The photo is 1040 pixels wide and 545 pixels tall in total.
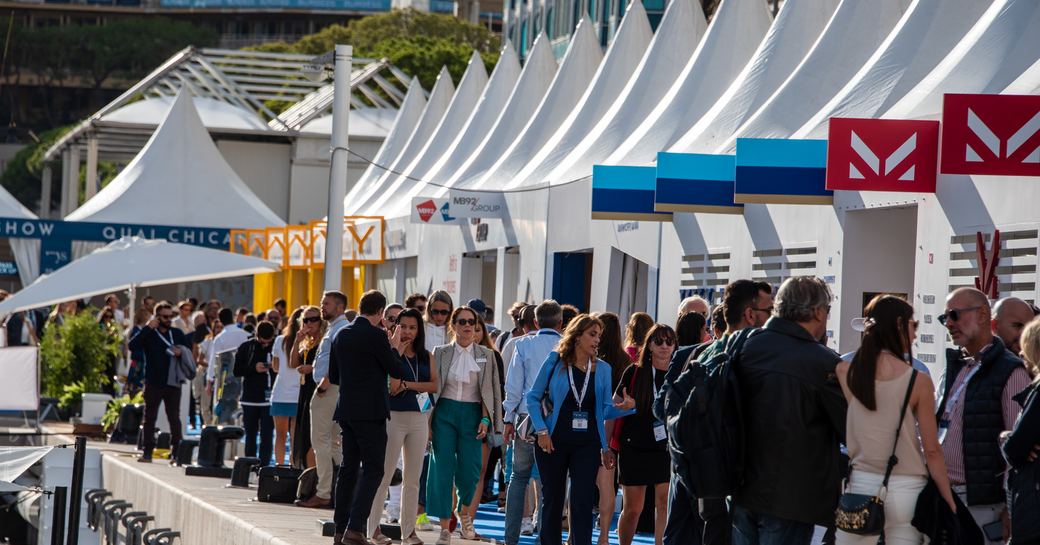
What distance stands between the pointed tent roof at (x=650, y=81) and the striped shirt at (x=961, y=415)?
13733 mm

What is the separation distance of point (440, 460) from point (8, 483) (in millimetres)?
5661

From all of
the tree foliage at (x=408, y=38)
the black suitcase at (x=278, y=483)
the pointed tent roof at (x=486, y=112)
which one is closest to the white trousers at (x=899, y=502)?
the black suitcase at (x=278, y=483)

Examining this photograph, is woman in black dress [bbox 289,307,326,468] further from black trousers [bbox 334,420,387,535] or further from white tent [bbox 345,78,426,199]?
white tent [bbox 345,78,426,199]

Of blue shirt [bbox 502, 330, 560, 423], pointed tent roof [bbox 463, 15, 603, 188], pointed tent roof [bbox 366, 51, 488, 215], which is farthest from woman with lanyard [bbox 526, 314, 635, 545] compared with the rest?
pointed tent roof [bbox 366, 51, 488, 215]

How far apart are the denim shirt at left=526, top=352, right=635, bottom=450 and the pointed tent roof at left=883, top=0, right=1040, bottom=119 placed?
3.35 meters

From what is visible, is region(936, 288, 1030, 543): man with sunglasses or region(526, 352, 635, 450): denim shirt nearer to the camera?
region(936, 288, 1030, 543): man with sunglasses

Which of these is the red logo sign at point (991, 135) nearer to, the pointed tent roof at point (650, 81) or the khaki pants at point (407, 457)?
the khaki pants at point (407, 457)

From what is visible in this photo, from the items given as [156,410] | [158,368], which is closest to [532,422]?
[158,368]

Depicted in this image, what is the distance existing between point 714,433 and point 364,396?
4355 mm

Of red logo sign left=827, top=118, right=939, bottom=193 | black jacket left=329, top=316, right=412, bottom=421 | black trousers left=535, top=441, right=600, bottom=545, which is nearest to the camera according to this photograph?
black trousers left=535, top=441, right=600, bottom=545

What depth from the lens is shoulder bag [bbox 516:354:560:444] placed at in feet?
32.1

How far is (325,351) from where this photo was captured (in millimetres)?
12406

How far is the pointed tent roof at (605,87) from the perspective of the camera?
22797 mm

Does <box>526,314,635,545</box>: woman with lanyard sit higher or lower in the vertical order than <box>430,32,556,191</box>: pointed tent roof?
lower
